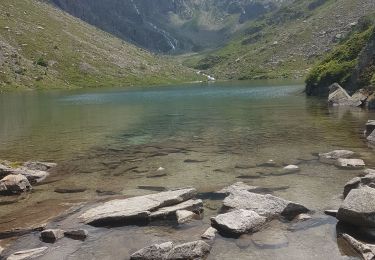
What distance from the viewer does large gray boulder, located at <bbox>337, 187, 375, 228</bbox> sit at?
54.8 feet

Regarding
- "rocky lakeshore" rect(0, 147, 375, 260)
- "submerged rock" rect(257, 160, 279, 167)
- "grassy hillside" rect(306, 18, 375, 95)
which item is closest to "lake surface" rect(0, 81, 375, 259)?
"rocky lakeshore" rect(0, 147, 375, 260)

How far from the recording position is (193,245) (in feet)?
52.5

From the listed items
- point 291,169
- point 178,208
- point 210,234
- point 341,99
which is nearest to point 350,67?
point 341,99

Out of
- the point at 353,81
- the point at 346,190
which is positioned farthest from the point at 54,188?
the point at 353,81

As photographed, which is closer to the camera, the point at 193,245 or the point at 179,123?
the point at 193,245

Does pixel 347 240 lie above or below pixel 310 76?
below

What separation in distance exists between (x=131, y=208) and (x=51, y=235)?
3840 millimetres

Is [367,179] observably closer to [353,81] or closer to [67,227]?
[67,227]

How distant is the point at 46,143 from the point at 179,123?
1873 cm

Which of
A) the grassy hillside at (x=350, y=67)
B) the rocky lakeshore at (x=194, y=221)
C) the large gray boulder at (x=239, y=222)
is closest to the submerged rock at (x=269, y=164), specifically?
the rocky lakeshore at (x=194, y=221)

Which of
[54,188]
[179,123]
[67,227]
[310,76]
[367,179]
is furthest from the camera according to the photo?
[310,76]

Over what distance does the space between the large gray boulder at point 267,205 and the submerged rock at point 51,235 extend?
7.71 m

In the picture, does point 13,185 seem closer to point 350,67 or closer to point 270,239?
point 270,239

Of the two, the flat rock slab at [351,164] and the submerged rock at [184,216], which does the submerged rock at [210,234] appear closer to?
the submerged rock at [184,216]
